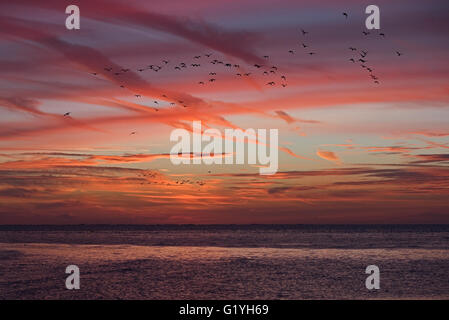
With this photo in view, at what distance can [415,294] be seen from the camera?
38031 millimetres

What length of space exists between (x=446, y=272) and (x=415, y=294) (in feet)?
46.6

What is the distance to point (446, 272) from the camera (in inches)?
1976

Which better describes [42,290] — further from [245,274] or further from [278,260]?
[278,260]

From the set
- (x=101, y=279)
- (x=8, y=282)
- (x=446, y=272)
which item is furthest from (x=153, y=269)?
(x=446, y=272)
